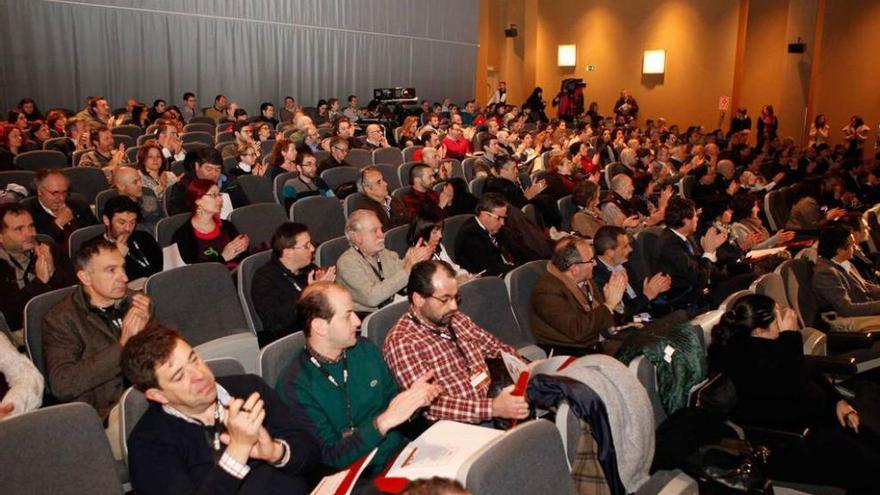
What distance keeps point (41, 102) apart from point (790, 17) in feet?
48.0

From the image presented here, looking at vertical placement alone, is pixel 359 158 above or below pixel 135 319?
above

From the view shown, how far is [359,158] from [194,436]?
656cm

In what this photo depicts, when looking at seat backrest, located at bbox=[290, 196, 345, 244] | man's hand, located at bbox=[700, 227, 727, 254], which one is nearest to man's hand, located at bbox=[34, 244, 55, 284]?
seat backrest, located at bbox=[290, 196, 345, 244]

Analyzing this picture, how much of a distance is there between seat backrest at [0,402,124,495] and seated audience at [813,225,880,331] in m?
4.37

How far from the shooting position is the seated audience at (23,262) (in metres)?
3.64

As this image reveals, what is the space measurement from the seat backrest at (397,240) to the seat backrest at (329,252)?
0.32 meters

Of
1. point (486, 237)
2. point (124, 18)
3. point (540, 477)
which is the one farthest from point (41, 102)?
point (540, 477)

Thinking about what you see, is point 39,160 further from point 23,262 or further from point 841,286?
point 841,286

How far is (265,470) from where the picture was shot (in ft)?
7.14

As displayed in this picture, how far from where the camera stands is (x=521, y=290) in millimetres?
3918

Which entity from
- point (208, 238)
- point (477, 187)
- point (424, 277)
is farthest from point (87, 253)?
point (477, 187)

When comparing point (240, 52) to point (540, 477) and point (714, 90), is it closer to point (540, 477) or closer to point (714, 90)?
point (714, 90)

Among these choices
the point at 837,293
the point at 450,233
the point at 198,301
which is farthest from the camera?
the point at 450,233

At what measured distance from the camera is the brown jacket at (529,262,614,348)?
12.0ft
